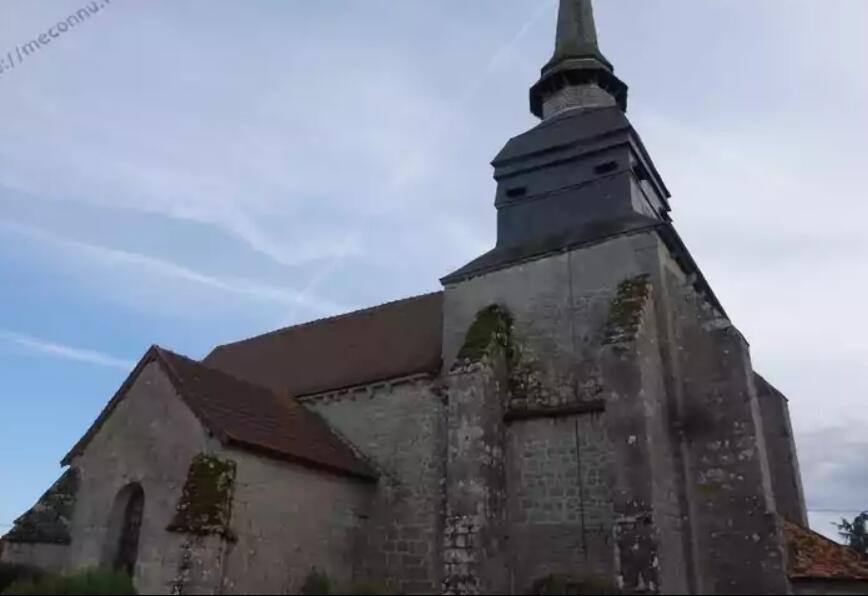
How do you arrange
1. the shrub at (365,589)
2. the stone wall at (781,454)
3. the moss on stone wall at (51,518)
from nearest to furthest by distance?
the shrub at (365,589), the moss on stone wall at (51,518), the stone wall at (781,454)

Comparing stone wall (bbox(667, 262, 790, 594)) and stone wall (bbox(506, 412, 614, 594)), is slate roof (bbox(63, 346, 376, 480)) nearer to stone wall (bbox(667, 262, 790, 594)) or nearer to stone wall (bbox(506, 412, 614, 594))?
stone wall (bbox(506, 412, 614, 594))

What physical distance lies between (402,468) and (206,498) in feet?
15.2

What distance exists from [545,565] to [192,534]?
19.8ft

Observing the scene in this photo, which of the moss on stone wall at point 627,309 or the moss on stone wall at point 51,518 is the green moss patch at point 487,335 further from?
the moss on stone wall at point 51,518

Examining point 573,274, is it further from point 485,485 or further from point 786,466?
point 786,466

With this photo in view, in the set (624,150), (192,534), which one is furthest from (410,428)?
(624,150)

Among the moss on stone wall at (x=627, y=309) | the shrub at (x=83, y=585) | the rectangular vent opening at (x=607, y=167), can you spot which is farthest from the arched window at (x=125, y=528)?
the rectangular vent opening at (x=607, y=167)

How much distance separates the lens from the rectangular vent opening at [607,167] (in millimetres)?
16188

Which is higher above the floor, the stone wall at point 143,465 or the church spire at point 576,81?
the church spire at point 576,81

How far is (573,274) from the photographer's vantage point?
14773 mm

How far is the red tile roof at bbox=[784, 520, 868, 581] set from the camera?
37.9 feet

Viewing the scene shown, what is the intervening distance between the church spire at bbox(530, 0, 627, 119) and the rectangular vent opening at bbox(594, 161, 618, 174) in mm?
3345

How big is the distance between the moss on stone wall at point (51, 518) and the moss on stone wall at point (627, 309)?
1045cm

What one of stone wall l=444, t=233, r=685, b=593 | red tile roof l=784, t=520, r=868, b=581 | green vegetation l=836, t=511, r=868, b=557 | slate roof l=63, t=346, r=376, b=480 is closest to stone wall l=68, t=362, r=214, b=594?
slate roof l=63, t=346, r=376, b=480
